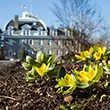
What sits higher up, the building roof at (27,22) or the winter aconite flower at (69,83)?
the building roof at (27,22)

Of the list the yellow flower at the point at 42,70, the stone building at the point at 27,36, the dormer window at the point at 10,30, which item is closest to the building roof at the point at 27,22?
the stone building at the point at 27,36

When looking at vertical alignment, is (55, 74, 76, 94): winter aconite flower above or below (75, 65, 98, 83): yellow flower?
below

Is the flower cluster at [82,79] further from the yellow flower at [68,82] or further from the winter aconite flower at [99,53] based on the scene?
the winter aconite flower at [99,53]

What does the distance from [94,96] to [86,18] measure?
69.3ft

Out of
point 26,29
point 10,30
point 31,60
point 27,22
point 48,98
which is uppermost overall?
point 27,22

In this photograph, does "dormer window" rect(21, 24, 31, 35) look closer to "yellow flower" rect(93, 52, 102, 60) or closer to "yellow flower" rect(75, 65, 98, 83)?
"yellow flower" rect(93, 52, 102, 60)

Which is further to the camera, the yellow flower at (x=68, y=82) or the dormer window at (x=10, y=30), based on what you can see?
the dormer window at (x=10, y=30)

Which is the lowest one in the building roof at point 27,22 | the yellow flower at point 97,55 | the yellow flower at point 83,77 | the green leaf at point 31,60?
the yellow flower at point 83,77

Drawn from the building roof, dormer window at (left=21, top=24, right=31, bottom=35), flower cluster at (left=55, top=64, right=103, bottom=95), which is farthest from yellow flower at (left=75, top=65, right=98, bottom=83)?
the building roof

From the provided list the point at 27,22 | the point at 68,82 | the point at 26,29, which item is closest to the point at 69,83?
the point at 68,82

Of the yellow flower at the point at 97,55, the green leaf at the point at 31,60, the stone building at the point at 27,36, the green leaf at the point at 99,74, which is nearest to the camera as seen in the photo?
the green leaf at the point at 99,74

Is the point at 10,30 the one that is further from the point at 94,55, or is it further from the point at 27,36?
the point at 94,55

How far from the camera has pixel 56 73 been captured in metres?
1.31

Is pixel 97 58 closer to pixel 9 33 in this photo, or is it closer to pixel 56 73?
pixel 56 73
